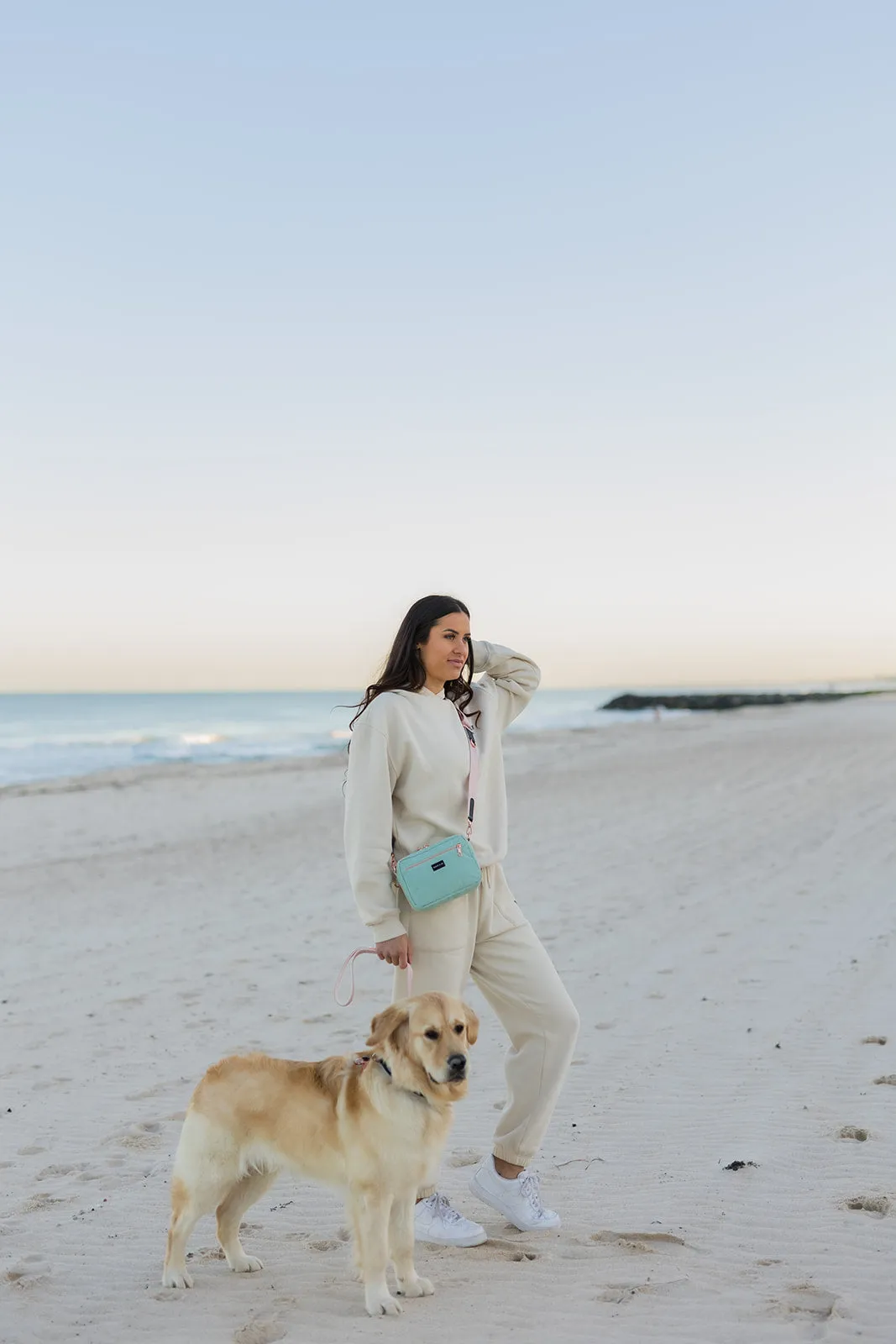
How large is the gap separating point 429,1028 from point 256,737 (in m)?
43.1

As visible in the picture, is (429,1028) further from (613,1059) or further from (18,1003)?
(18,1003)

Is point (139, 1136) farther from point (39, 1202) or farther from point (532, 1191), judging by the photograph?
point (532, 1191)

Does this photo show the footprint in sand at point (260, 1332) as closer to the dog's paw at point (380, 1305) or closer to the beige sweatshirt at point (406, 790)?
the dog's paw at point (380, 1305)

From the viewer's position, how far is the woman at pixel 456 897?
3566 mm

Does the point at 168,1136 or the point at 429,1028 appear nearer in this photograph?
the point at 429,1028

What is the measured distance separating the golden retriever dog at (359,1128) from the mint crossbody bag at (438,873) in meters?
0.39

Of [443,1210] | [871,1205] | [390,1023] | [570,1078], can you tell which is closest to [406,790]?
[390,1023]

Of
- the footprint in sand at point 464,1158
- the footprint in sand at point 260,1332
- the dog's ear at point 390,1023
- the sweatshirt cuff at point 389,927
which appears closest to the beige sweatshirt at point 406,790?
the sweatshirt cuff at point 389,927

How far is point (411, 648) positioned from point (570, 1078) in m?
2.98

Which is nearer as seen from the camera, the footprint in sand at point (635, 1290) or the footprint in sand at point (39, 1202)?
the footprint in sand at point (635, 1290)

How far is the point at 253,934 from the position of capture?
372 inches

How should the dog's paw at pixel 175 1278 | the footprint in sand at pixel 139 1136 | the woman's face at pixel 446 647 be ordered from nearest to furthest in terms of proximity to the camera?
1. the dog's paw at pixel 175 1278
2. the woman's face at pixel 446 647
3. the footprint in sand at pixel 139 1136

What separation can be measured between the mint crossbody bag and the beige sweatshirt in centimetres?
7

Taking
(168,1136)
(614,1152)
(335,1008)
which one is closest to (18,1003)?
(335,1008)
